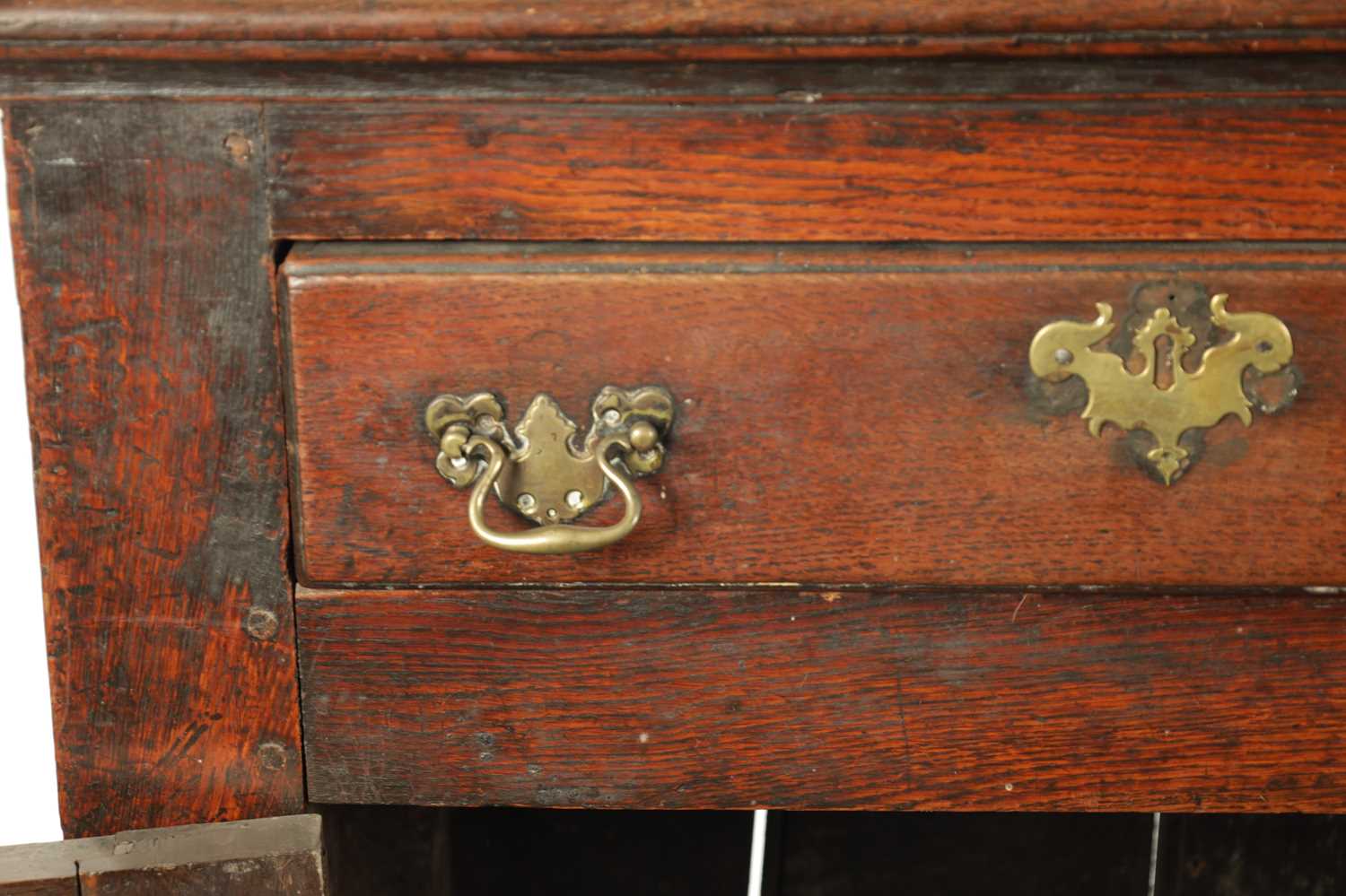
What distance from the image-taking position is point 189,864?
757 millimetres

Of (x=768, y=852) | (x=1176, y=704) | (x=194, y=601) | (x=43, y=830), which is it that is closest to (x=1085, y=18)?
(x=1176, y=704)

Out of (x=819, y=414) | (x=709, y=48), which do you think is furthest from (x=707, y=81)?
(x=819, y=414)

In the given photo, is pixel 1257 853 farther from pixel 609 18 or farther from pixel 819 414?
pixel 609 18

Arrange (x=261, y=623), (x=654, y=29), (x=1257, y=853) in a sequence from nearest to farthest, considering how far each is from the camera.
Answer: (x=654, y=29) → (x=261, y=623) → (x=1257, y=853)

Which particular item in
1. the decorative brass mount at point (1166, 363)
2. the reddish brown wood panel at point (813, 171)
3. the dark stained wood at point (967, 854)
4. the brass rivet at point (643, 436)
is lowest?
the dark stained wood at point (967, 854)

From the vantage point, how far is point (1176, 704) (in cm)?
75

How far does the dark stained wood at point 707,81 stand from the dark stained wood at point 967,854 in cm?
82

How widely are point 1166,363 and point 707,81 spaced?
0.80 ft

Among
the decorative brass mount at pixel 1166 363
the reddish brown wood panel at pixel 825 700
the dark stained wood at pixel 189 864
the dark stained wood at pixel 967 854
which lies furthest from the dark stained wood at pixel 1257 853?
the dark stained wood at pixel 189 864

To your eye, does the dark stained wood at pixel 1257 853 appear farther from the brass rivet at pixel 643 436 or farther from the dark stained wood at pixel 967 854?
the brass rivet at pixel 643 436

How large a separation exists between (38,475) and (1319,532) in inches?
24.0

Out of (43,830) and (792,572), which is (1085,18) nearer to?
A: (792,572)

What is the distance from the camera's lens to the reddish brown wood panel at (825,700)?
0.74 meters

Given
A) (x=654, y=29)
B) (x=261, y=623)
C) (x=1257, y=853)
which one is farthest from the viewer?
(x=1257, y=853)
